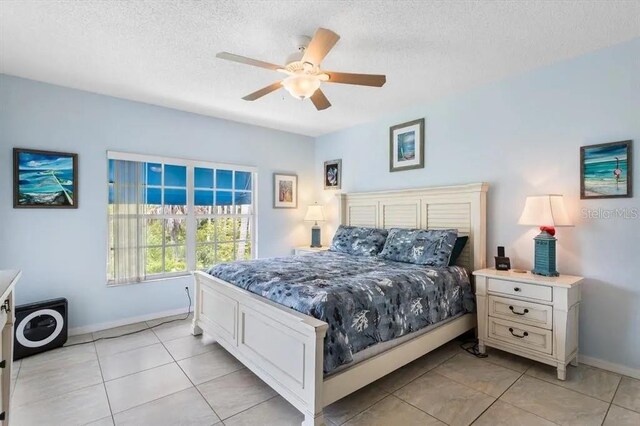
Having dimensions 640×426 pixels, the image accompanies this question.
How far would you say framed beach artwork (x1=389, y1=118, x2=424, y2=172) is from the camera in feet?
12.5

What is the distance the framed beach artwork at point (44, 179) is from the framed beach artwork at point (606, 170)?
472cm

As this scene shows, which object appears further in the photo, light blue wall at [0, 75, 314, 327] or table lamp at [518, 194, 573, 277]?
light blue wall at [0, 75, 314, 327]

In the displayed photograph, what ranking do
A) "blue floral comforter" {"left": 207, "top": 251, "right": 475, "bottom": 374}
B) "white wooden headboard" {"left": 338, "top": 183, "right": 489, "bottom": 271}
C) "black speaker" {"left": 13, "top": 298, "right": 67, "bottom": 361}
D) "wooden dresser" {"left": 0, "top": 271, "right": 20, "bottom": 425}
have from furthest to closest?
1. "white wooden headboard" {"left": 338, "top": 183, "right": 489, "bottom": 271}
2. "black speaker" {"left": 13, "top": 298, "right": 67, "bottom": 361}
3. "blue floral comforter" {"left": 207, "top": 251, "right": 475, "bottom": 374}
4. "wooden dresser" {"left": 0, "top": 271, "right": 20, "bottom": 425}

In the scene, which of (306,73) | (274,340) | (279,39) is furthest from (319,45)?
(274,340)

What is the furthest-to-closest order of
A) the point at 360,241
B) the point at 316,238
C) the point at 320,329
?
the point at 316,238 → the point at 360,241 → the point at 320,329

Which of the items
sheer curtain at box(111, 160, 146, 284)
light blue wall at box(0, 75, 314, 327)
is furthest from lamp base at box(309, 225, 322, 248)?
sheer curtain at box(111, 160, 146, 284)

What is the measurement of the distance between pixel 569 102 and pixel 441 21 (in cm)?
149

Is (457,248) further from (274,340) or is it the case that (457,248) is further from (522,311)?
(274,340)

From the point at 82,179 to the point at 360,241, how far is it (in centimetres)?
307

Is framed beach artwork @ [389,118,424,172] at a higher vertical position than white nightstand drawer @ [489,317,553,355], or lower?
higher

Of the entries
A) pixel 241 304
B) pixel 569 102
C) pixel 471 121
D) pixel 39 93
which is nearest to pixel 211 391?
pixel 241 304

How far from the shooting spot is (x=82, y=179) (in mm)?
3281

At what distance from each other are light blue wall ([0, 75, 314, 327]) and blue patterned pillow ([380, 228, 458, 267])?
257 centimetres

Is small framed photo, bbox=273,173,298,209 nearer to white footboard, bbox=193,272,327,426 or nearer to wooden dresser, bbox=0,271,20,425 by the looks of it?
white footboard, bbox=193,272,327,426
